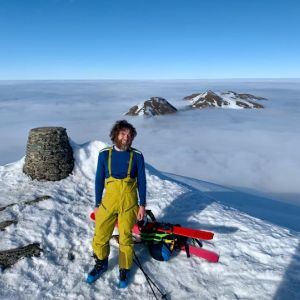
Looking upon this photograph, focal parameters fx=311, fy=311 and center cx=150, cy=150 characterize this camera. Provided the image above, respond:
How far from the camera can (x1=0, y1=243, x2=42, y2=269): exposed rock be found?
5738 mm

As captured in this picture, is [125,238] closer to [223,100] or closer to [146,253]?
[146,253]

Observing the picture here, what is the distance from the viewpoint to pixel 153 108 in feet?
496

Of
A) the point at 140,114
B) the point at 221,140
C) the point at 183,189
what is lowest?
the point at 221,140

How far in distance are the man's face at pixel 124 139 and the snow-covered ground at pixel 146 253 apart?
243cm

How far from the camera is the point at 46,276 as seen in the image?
5660mm

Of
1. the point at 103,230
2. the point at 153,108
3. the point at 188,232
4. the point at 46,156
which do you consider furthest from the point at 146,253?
the point at 153,108

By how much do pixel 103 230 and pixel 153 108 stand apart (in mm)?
147190

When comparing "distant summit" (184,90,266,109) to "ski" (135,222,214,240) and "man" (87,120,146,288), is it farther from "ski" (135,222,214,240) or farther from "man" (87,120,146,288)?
"man" (87,120,146,288)

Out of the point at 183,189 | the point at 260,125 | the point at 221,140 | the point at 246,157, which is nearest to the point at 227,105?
the point at 260,125

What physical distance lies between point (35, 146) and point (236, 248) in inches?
250

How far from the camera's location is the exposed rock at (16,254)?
18.8ft

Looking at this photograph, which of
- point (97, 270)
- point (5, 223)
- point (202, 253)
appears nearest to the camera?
point (97, 270)

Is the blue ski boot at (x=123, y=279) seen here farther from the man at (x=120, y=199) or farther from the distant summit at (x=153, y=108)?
the distant summit at (x=153, y=108)

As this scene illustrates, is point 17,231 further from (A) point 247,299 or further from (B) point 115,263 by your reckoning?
(A) point 247,299
